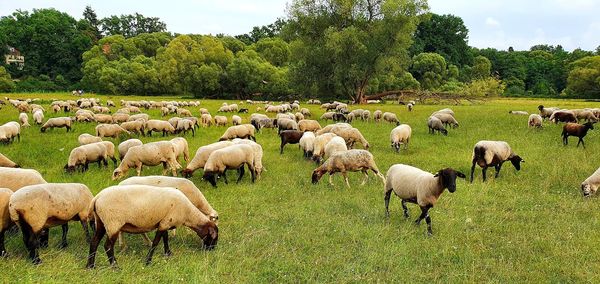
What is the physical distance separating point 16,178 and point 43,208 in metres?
2.38

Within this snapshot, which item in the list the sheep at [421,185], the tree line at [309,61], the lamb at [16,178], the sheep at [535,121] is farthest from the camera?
the tree line at [309,61]

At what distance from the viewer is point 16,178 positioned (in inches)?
324

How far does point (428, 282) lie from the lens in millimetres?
6055

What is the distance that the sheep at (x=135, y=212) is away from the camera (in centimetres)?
632

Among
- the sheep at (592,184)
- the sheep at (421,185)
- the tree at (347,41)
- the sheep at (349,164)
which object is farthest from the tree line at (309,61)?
the sheep at (421,185)

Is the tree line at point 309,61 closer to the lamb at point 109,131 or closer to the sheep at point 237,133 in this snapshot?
the sheep at point 237,133

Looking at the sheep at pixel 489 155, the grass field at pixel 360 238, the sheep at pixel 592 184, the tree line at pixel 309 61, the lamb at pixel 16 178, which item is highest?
the tree line at pixel 309 61

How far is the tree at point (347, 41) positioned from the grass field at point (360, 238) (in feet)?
106

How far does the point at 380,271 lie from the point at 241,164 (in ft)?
23.4

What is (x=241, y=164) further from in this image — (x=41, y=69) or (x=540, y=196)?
(x=41, y=69)

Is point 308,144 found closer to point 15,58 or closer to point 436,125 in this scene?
point 436,125

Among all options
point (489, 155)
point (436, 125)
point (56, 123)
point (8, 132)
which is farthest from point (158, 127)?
point (489, 155)

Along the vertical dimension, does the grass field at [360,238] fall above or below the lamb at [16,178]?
below

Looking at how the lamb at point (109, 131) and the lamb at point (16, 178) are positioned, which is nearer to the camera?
the lamb at point (16, 178)
